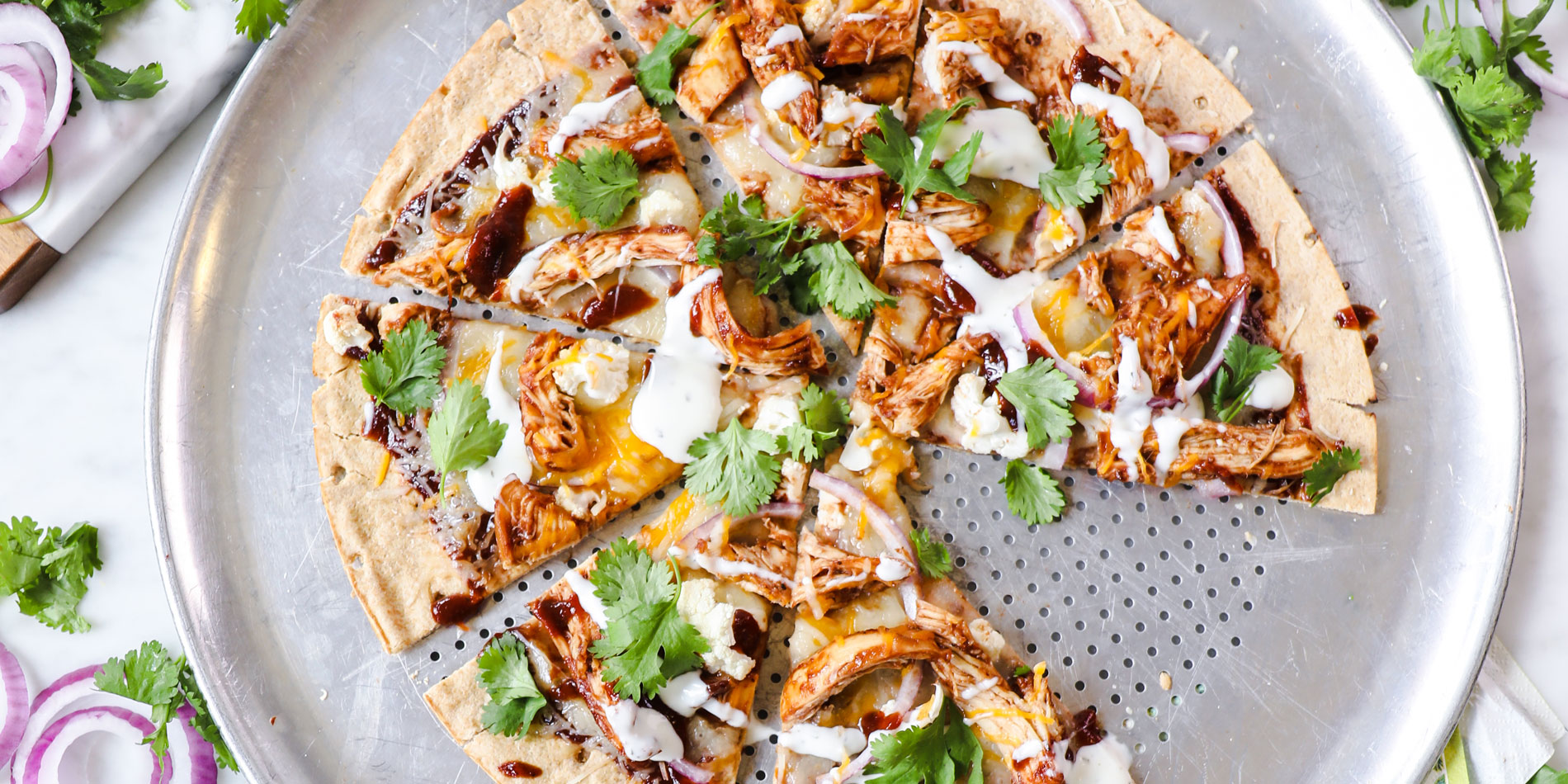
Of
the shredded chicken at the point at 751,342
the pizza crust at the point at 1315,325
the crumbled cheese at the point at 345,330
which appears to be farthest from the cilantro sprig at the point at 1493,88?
the crumbled cheese at the point at 345,330

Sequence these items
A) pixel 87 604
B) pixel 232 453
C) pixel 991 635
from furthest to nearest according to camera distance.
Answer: pixel 87 604, pixel 232 453, pixel 991 635

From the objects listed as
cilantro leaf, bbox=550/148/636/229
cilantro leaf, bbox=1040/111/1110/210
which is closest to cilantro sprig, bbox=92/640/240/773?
cilantro leaf, bbox=550/148/636/229

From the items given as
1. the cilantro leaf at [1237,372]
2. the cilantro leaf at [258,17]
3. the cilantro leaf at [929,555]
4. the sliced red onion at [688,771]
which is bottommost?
the sliced red onion at [688,771]

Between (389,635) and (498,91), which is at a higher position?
(498,91)

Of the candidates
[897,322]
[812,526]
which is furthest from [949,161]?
[812,526]

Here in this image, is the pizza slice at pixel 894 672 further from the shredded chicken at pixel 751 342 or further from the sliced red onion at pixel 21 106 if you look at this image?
the sliced red onion at pixel 21 106

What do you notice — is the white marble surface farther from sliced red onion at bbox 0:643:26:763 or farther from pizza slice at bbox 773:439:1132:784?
pizza slice at bbox 773:439:1132:784

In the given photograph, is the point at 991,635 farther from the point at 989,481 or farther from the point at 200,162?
the point at 200,162
